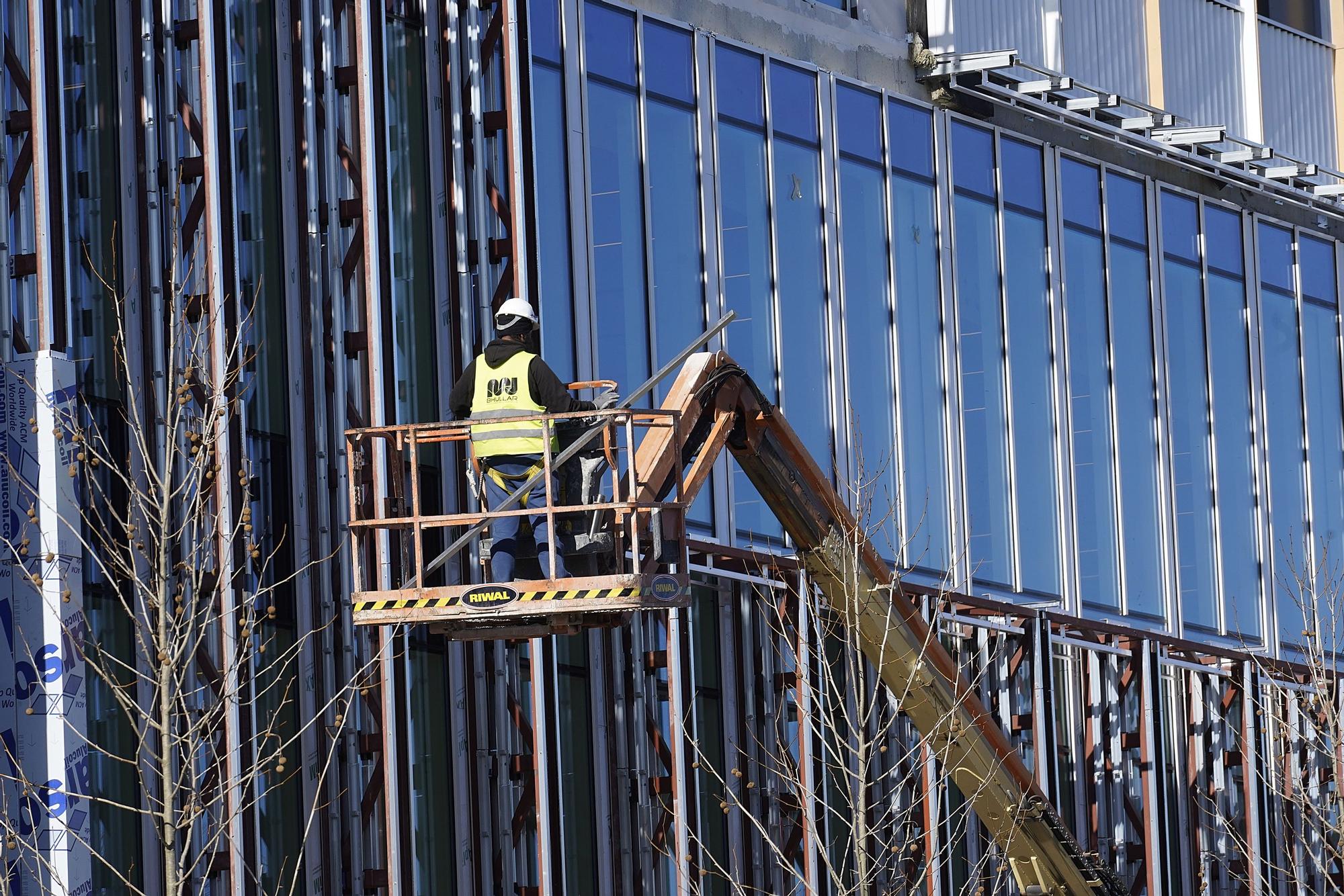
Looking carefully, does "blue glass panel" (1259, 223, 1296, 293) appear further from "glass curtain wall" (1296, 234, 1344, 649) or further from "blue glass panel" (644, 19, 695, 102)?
"blue glass panel" (644, 19, 695, 102)

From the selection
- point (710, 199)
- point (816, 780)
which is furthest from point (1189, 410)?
point (710, 199)

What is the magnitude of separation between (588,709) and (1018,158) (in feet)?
37.4

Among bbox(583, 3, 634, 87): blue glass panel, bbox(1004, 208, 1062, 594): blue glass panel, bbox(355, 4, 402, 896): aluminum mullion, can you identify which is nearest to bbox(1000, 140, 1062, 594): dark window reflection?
bbox(1004, 208, 1062, 594): blue glass panel

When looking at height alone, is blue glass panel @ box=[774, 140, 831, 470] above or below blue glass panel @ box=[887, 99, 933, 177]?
below

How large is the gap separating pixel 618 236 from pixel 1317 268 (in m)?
15.7

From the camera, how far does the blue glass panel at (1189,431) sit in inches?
1412

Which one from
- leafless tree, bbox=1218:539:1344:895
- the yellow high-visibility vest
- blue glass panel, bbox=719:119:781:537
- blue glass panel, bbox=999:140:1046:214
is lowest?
leafless tree, bbox=1218:539:1344:895

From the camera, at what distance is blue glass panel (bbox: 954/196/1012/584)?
32656mm

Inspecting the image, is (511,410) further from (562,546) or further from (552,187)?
(552,187)

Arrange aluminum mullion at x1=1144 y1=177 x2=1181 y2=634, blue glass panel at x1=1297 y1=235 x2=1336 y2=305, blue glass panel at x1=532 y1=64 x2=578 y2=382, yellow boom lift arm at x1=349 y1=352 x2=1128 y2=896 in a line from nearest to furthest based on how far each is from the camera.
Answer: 1. yellow boom lift arm at x1=349 y1=352 x2=1128 y2=896
2. blue glass panel at x1=532 y1=64 x2=578 y2=382
3. aluminum mullion at x1=1144 y1=177 x2=1181 y2=634
4. blue glass panel at x1=1297 y1=235 x2=1336 y2=305

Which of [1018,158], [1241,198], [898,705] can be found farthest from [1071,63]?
[898,705]

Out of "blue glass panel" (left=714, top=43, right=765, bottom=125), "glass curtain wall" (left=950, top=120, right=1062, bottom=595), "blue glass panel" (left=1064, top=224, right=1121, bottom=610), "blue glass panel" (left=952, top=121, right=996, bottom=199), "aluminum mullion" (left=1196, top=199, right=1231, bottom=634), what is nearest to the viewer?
"blue glass panel" (left=714, top=43, right=765, bottom=125)

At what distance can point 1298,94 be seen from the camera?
1551 inches

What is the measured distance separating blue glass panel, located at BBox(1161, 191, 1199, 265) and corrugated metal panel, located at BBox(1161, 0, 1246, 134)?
1.26 meters
